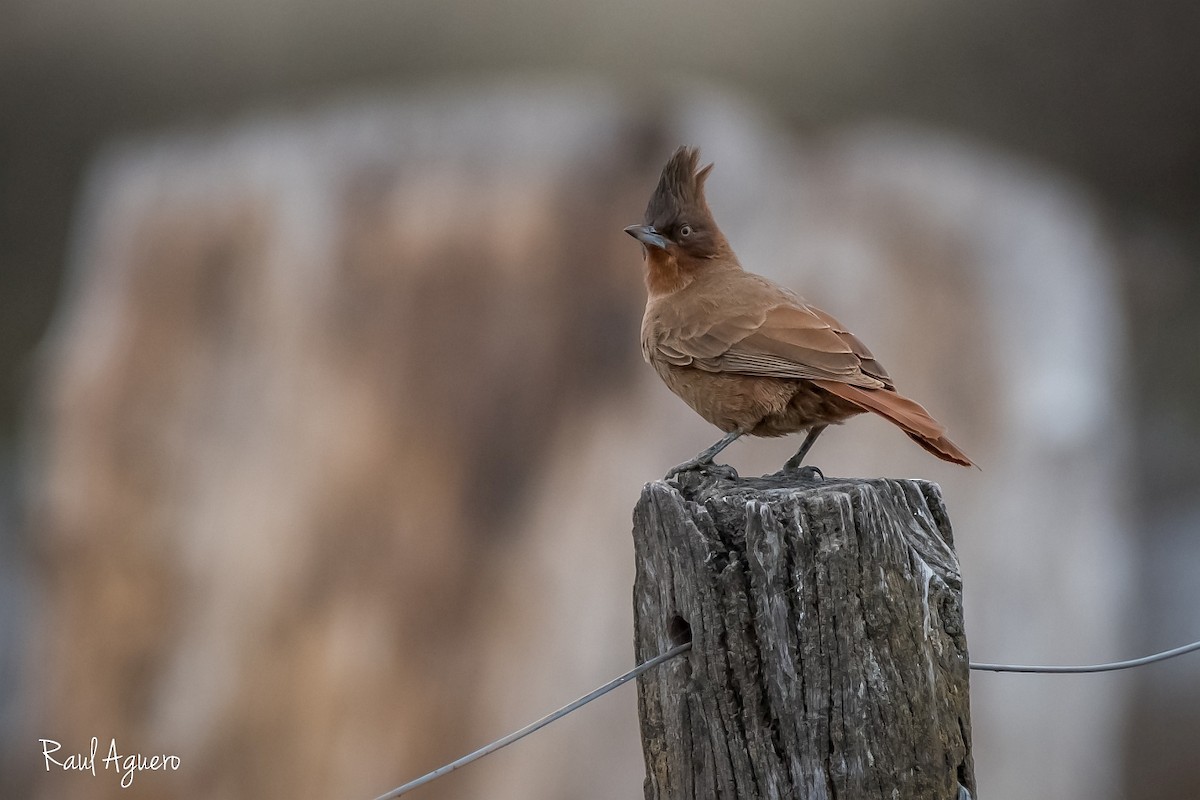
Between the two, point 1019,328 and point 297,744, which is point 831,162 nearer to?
point 1019,328

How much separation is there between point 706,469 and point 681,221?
112cm

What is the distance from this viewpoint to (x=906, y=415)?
2.39m

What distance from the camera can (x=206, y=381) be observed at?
521 cm

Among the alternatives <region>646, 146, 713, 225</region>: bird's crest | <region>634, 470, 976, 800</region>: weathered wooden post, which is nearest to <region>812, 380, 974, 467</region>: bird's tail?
<region>634, 470, 976, 800</region>: weathered wooden post

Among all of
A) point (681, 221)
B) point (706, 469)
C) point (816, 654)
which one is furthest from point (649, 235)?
point (816, 654)

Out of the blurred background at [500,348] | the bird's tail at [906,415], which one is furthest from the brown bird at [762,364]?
the blurred background at [500,348]

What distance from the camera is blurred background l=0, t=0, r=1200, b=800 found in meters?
4.72

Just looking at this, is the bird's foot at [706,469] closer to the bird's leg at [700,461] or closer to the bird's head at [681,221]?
the bird's leg at [700,461]

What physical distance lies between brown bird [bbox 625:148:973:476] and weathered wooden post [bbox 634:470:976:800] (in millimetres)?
597

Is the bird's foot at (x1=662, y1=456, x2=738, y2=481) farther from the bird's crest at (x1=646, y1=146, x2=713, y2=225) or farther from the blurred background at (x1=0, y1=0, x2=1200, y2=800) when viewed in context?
the blurred background at (x1=0, y1=0, x2=1200, y2=800)

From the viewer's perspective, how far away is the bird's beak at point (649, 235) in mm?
3281

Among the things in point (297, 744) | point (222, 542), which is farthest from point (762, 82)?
point (297, 744)

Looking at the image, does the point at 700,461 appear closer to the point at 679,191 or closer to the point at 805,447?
the point at 805,447

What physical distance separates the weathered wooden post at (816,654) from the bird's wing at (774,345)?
809 millimetres
